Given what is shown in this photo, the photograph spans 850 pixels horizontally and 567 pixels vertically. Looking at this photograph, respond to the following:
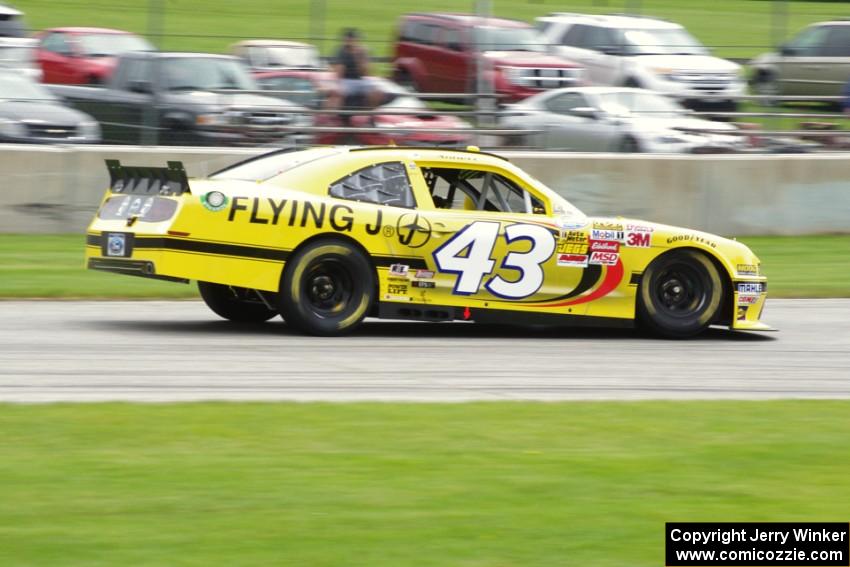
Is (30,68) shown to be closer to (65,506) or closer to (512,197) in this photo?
(512,197)

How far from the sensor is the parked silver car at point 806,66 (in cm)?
2023

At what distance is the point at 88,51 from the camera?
1845cm

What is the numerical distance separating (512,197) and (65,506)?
6.21 meters

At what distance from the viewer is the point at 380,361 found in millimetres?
10227

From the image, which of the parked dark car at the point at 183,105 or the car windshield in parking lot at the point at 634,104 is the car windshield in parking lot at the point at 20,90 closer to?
the parked dark car at the point at 183,105

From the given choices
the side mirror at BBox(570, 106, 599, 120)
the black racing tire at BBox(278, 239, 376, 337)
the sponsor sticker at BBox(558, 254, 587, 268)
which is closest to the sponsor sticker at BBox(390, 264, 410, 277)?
the black racing tire at BBox(278, 239, 376, 337)

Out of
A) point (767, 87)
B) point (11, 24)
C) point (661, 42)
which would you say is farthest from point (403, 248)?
point (661, 42)

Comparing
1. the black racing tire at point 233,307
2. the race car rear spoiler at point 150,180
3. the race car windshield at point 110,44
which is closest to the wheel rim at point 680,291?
the black racing tire at point 233,307

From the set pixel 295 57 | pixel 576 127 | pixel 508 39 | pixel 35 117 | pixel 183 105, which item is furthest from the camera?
pixel 508 39

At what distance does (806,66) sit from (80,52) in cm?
999

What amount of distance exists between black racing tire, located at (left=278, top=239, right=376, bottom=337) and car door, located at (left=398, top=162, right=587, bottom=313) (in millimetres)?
400

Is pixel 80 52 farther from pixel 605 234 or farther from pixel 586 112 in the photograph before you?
pixel 605 234

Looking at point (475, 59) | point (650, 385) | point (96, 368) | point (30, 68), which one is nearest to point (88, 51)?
point (30, 68)

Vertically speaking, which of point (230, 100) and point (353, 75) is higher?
point (353, 75)
